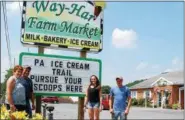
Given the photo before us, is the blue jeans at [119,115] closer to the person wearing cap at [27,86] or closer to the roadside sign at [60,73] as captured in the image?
the roadside sign at [60,73]

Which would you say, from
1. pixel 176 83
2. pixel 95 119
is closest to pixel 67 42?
pixel 95 119

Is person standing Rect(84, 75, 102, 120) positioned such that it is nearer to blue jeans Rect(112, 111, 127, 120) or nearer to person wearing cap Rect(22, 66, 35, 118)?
blue jeans Rect(112, 111, 127, 120)

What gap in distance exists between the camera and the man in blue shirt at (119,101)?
10992 millimetres

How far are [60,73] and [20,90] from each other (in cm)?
187

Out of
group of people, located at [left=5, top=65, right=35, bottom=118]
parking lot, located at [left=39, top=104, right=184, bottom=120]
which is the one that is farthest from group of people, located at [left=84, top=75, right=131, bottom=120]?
parking lot, located at [left=39, top=104, right=184, bottom=120]

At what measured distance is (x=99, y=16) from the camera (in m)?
11.8

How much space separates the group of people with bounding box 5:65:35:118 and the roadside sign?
2.81 feet

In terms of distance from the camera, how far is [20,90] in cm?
956

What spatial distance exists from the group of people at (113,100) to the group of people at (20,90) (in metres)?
1.87

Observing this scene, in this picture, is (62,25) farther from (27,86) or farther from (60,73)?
(27,86)

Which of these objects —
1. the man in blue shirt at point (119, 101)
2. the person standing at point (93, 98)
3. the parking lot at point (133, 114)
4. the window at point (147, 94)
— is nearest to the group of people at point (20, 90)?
the person standing at point (93, 98)

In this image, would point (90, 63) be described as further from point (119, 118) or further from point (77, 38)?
point (119, 118)

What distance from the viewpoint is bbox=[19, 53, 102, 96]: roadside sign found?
10.9m

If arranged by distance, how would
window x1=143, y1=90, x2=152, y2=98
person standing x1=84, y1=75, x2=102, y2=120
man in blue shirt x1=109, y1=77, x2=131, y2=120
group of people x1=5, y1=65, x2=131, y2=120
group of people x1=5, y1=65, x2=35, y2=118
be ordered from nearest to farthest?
group of people x1=5, y1=65, x2=35, y2=118, group of people x1=5, y1=65, x2=131, y2=120, man in blue shirt x1=109, y1=77, x2=131, y2=120, person standing x1=84, y1=75, x2=102, y2=120, window x1=143, y1=90, x2=152, y2=98
